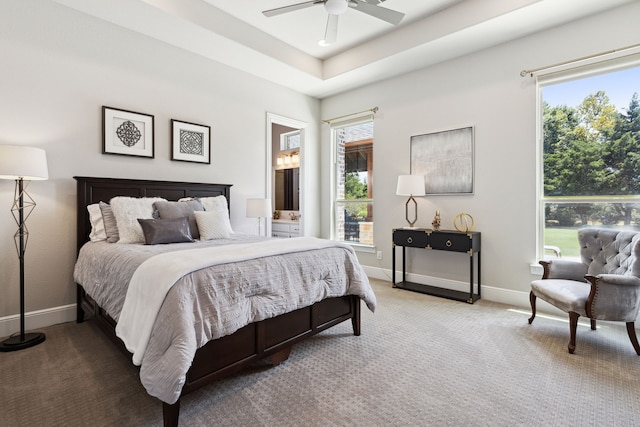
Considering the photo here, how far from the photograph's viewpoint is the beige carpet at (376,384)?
1659mm

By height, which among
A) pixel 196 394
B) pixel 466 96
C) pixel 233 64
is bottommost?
pixel 196 394

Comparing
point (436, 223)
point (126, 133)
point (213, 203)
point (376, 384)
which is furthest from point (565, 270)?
point (126, 133)

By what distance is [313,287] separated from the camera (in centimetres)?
228

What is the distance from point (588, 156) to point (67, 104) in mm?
5114

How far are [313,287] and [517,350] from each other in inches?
64.8

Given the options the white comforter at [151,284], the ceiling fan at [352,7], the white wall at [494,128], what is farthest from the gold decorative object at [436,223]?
the white comforter at [151,284]

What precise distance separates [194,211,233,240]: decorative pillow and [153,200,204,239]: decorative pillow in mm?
55

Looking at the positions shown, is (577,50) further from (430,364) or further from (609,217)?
(430,364)

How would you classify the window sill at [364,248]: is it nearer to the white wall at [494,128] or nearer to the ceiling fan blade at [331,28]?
the white wall at [494,128]

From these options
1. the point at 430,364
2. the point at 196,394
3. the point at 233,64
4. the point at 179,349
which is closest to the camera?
the point at 179,349

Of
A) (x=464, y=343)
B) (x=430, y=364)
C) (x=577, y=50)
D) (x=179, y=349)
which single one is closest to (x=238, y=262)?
(x=179, y=349)

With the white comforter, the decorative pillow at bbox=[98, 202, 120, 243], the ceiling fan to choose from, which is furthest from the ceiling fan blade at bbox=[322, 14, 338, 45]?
the decorative pillow at bbox=[98, 202, 120, 243]

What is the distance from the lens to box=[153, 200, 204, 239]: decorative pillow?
3.02m

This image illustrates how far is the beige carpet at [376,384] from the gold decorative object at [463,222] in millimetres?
1376
